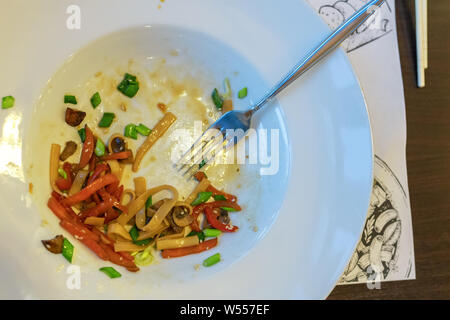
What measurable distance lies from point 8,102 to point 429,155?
179 cm

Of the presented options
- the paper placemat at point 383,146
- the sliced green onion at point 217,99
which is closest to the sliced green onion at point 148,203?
the sliced green onion at point 217,99

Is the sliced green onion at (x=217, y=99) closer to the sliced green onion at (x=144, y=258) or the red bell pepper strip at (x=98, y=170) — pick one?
the red bell pepper strip at (x=98, y=170)

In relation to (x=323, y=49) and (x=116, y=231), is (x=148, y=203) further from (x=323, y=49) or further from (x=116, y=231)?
(x=323, y=49)

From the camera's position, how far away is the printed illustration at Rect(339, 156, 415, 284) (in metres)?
1.57

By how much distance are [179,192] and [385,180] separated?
950 mm

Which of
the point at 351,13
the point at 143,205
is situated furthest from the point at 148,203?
the point at 351,13

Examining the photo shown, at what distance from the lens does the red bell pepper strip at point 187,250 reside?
1.47 meters

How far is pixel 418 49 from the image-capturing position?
167 centimetres

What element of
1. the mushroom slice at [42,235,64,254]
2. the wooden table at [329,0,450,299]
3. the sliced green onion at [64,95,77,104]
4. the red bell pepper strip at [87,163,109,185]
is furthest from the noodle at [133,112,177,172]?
the wooden table at [329,0,450,299]

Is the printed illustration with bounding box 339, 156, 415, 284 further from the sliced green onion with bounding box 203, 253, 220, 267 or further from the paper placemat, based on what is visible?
the sliced green onion with bounding box 203, 253, 220, 267

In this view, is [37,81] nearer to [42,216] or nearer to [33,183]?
[33,183]

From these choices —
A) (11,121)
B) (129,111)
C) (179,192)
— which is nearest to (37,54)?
(11,121)

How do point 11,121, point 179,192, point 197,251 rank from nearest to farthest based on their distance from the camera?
1. point 11,121
2. point 197,251
3. point 179,192

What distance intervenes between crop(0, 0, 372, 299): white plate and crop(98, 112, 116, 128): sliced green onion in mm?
238
